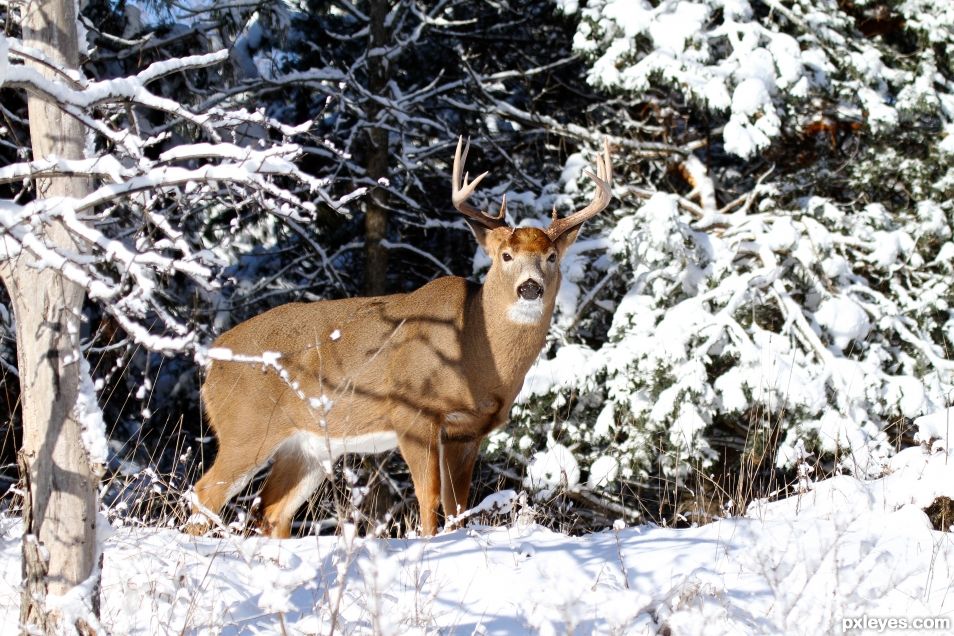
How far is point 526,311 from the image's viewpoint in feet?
19.3

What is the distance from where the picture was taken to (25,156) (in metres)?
3.20

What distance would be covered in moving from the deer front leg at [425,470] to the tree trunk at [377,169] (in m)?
5.76

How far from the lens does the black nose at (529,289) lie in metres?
5.80

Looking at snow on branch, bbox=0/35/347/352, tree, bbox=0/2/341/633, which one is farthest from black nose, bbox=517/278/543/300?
snow on branch, bbox=0/35/347/352

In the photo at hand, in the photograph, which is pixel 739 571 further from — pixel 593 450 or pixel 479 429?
pixel 593 450

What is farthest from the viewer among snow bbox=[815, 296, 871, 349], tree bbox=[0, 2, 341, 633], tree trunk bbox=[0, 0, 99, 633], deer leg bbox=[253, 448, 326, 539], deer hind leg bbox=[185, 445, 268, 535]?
snow bbox=[815, 296, 871, 349]

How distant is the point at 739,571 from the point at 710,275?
6253 mm

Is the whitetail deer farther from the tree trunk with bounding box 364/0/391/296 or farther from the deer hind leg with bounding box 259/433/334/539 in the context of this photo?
the tree trunk with bounding box 364/0/391/296

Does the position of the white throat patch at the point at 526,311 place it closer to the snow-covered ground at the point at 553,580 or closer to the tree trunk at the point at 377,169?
the snow-covered ground at the point at 553,580

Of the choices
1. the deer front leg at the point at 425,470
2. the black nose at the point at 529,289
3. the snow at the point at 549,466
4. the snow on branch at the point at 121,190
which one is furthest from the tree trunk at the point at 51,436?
the snow at the point at 549,466

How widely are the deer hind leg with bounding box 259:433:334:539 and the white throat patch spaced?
150 centimetres

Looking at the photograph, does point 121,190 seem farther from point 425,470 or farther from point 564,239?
point 564,239

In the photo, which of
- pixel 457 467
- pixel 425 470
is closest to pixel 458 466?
pixel 457 467

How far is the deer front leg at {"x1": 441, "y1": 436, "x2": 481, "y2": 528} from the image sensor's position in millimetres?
5691
